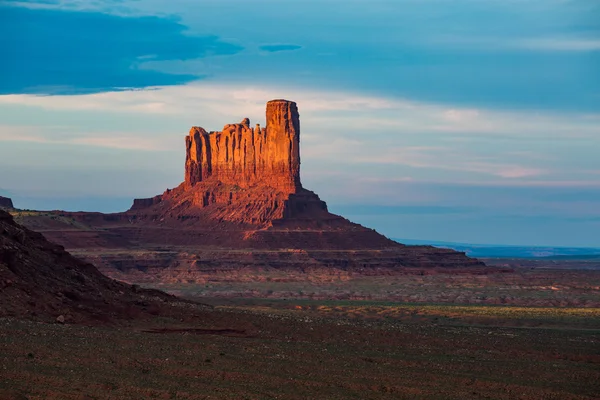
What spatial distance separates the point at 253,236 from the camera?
169 m

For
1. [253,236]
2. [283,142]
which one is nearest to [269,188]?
[283,142]

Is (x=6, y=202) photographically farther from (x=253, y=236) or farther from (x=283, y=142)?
(x=283, y=142)

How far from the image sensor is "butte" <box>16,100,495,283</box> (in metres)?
154

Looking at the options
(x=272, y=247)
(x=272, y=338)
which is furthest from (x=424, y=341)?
(x=272, y=247)

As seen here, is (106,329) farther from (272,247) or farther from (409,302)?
(272,247)

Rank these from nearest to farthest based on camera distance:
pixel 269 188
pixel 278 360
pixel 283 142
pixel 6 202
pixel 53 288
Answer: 1. pixel 278 360
2. pixel 53 288
3. pixel 6 202
4. pixel 269 188
5. pixel 283 142

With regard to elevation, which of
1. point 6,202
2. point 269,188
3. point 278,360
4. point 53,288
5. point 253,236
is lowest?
point 278,360

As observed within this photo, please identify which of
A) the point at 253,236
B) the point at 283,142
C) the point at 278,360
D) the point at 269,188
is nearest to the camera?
the point at 278,360

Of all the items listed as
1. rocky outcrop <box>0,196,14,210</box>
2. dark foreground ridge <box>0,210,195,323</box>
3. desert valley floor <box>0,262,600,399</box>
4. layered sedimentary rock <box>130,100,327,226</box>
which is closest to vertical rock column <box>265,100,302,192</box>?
layered sedimentary rock <box>130,100,327,226</box>

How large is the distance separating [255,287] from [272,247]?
90.4 ft

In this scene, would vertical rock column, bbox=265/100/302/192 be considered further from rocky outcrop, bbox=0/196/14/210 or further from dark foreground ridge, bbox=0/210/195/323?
dark foreground ridge, bbox=0/210/195/323

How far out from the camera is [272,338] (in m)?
54.1

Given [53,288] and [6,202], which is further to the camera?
[6,202]

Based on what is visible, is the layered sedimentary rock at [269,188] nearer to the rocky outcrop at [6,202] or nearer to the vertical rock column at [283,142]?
the vertical rock column at [283,142]
